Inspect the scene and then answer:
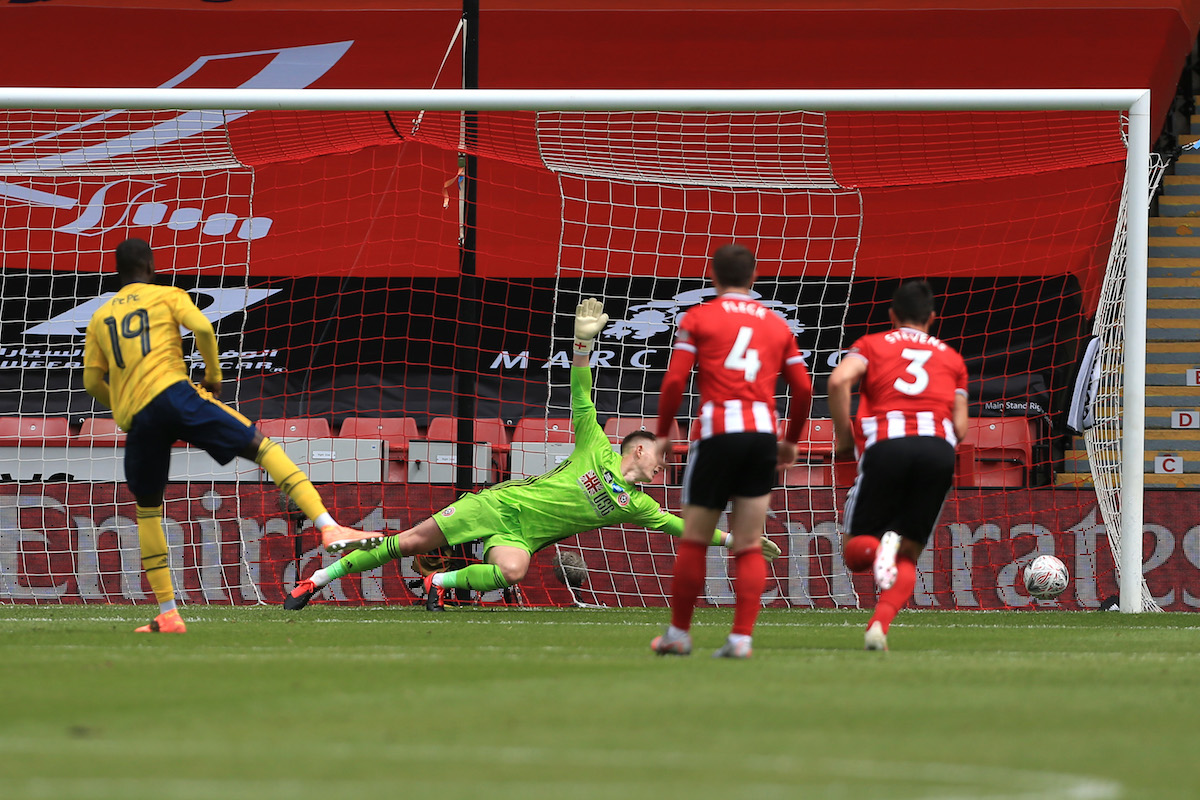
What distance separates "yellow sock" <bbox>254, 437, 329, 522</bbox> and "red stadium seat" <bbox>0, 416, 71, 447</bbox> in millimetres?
5967

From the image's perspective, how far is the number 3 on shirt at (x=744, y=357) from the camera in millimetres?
5672

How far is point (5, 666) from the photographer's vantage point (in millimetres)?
5074

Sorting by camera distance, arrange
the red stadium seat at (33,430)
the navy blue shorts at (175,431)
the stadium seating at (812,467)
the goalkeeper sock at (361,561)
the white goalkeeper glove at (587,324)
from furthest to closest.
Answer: the red stadium seat at (33,430) < the stadium seating at (812,467) < the goalkeeper sock at (361,561) < the white goalkeeper glove at (587,324) < the navy blue shorts at (175,431)

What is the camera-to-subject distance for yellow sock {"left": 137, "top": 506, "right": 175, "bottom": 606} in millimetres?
6777

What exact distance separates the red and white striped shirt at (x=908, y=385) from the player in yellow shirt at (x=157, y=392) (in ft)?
7.85

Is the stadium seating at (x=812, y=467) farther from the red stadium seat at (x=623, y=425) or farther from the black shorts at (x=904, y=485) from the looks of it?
the black shorts at (x=904, y=485)

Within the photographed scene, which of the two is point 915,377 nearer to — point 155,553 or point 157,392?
point 157,392

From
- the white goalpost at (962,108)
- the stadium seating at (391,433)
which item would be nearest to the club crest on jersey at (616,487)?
the white goalpost at (962,108)

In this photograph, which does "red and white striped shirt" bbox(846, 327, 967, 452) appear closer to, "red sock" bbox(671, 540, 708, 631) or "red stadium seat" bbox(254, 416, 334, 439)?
"red sock" bbox(671, 540, 708, 631)

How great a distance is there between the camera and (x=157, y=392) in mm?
6555

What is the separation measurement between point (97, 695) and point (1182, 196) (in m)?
14.0

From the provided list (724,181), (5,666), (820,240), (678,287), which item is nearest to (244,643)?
(5,666)

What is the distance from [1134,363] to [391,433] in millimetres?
6277

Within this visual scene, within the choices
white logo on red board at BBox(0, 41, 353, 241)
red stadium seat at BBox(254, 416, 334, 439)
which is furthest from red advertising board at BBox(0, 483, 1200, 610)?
white logo on red board at BBox(0, 41, 353, 241)
